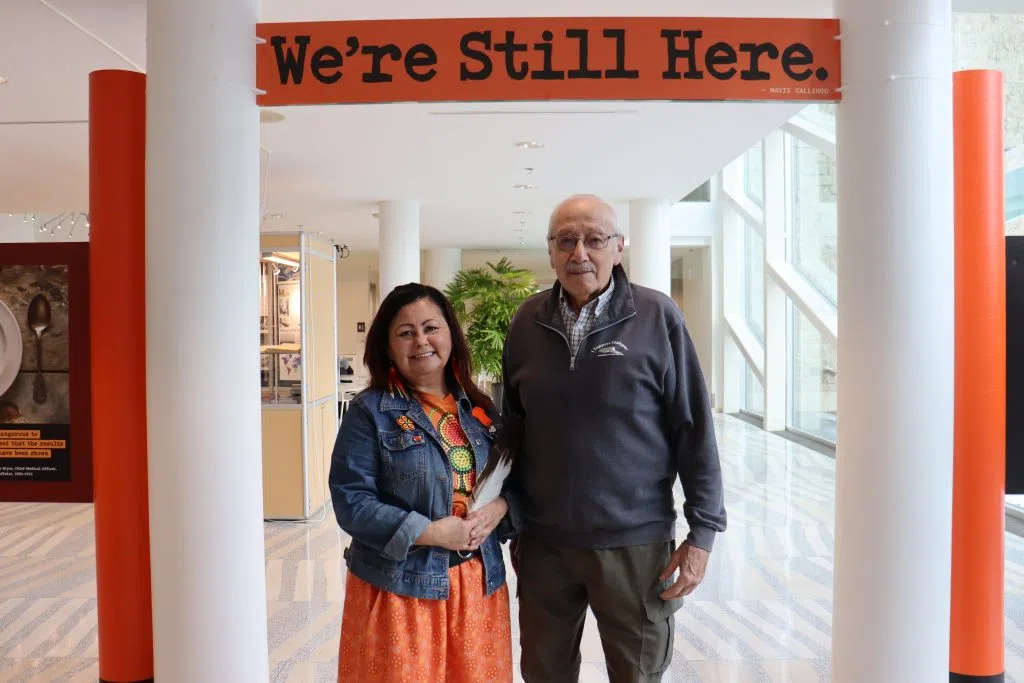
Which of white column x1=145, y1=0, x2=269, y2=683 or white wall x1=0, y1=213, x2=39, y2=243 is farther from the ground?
white wall x1=0, y1=213, x2=39, y2=243

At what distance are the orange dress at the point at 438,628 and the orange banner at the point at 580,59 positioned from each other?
1218 mm

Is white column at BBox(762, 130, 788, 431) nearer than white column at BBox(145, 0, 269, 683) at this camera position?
No

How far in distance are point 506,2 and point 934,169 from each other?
2.20m

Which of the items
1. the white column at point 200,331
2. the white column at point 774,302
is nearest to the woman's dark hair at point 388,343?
the white column at point 200,331

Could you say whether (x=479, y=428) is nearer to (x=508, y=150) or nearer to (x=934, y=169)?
(x=934, y=169)

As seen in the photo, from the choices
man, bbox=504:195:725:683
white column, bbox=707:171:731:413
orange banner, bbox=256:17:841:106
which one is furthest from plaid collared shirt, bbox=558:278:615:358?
white column, bbox=707:171:731:413

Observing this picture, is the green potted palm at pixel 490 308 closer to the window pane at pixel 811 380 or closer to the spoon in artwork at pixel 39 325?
the window pane at pixel 811 380

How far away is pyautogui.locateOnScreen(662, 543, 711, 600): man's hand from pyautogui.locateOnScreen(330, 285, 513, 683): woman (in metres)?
0.46

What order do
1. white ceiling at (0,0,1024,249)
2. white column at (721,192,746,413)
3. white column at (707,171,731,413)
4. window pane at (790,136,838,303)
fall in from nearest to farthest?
white ceiling at (0,0,1024,249) → window pane at (790,136,838,303) → white column at (721,192,746,413) → white column at (707,171,731,413)

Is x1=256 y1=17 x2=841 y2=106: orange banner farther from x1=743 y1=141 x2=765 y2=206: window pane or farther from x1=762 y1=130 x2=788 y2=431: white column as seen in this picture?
x1=743 y1=141 x2=765 y2=206: window pane

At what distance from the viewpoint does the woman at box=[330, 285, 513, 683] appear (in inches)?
79.7

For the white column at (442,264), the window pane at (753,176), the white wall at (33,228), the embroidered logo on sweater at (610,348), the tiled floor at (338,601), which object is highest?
the window pane at (753,176)

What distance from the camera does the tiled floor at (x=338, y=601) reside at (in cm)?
367

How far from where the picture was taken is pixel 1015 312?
3.21m
